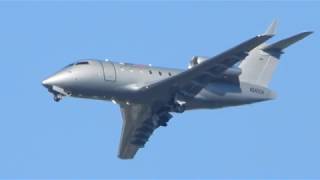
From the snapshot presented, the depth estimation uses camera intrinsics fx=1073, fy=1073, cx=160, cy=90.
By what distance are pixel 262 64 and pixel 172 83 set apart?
6.57 meters

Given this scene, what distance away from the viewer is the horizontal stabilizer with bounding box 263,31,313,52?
4322 cm

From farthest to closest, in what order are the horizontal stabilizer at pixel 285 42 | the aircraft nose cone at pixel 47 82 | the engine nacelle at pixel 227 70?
the engine nacelle at pixel 227 70
the aircraft nose cone at pixel 47 82
the horizontal stabilizer at pixel 285 42

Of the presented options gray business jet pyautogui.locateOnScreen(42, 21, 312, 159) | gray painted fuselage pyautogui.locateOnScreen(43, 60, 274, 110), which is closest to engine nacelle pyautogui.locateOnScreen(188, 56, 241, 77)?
gray business jet pyautogui.locateOnScreen(42, 21, 312, 159)

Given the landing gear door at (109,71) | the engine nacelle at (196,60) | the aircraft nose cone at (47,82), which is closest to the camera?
the aircraft nose cone at (47,82)

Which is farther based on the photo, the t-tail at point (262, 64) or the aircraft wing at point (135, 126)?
the t-tail at point (262, 64)

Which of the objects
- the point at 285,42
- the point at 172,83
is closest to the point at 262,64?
the point at 285,42

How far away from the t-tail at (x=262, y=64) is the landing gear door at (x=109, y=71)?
22.9 feet

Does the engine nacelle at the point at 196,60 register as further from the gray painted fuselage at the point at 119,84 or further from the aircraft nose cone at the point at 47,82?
the aircraft nose cone at the point at 47,82

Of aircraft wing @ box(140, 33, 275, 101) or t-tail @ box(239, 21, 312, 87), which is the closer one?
aircraft wing @ box(140, 33, 275, 101)

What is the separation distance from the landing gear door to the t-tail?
22.9 feet

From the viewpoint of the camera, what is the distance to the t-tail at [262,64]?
49469mm

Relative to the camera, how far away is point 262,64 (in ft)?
165

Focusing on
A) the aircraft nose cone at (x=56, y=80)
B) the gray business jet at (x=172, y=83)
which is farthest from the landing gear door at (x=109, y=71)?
the aircraft nose cone at (x=56, y=80)

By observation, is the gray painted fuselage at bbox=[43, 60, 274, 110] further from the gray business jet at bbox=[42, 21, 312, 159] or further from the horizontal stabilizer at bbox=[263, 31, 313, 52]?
the horizontal stabilizer at bbox=[263, 31, 313, 52]
